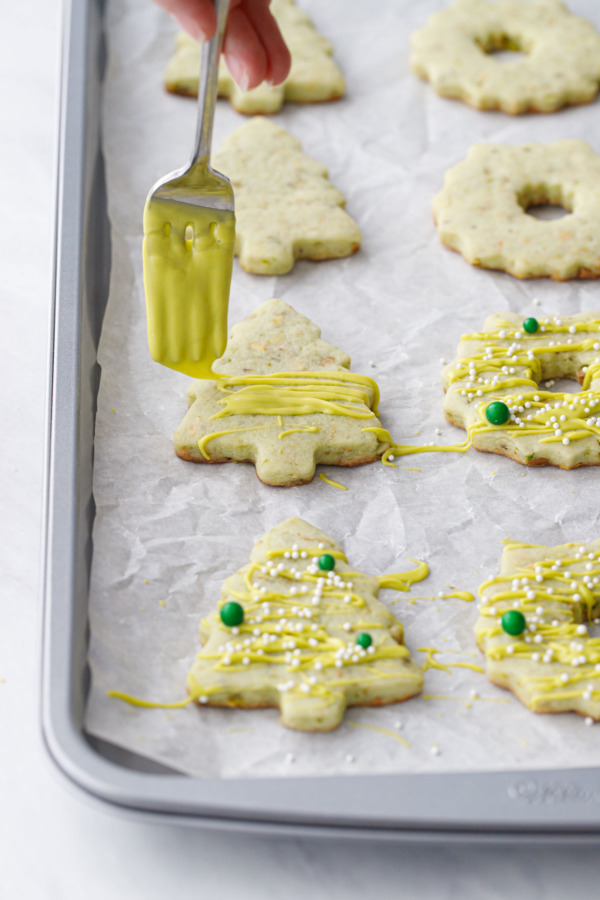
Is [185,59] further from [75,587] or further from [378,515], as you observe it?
[75,587]

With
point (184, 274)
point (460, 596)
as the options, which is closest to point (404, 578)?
point (460, 596)

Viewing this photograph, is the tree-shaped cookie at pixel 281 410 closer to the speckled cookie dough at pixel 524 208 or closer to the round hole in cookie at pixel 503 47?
the speckled cookie dough at pixel 524 208

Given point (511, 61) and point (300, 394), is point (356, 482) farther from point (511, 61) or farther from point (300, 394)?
point (511, 61)

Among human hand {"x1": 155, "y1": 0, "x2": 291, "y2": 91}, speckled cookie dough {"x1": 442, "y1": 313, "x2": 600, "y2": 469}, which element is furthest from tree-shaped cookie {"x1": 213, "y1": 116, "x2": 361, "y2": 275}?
speckled cookie dough {"x1": 442, "y1": 313, "x2": 600, "y2": 469}

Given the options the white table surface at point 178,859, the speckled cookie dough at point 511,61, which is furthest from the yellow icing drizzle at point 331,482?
the speckled cookie dough at point 511,61

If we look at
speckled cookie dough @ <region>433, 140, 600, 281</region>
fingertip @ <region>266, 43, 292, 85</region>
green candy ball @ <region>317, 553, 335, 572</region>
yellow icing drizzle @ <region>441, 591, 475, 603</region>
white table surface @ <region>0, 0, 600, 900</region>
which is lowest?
white table surface @ <region>0, 0, 600, 900</region>

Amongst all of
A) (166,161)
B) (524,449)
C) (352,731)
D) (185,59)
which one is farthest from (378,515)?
(185,59)

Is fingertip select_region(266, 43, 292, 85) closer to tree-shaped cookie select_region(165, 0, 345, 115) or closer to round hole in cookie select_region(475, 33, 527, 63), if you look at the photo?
tree-shaped cookie select_region(165, 0, 345, 115)
